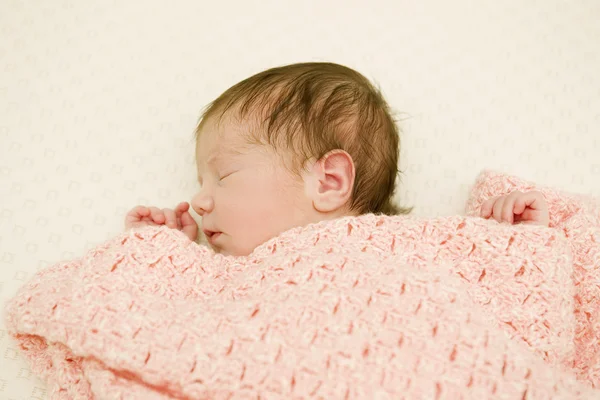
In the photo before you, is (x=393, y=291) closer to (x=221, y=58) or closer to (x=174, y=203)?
(x=174, y=203)

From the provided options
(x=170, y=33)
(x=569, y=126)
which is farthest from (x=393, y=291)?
(x=170, y=33)

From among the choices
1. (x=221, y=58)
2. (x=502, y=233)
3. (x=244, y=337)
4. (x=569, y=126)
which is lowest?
(x=244, y=337)

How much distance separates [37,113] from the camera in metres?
1.32

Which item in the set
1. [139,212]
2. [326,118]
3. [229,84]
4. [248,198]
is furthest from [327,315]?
[229,84]

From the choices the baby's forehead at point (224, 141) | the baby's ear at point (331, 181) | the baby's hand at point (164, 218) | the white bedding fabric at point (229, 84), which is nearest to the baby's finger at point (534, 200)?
the white bedding fabric at point (229, 84)

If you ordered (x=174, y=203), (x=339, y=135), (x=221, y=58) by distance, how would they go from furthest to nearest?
1. (x=221, y=58)
2. (x=174, y=203)
3. (x=339, y=135)

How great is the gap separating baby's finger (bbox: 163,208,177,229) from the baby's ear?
313 mm

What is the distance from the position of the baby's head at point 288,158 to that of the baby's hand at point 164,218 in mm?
73

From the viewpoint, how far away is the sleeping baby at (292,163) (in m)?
1.08

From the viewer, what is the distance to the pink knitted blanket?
81 centimetres

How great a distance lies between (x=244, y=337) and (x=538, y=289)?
20.3 inches

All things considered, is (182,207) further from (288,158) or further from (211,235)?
(288,158)

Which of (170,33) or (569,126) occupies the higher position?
(170,33)

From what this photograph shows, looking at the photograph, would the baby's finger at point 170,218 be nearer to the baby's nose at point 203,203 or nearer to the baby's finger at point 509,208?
the baby's nose at point 203,203
